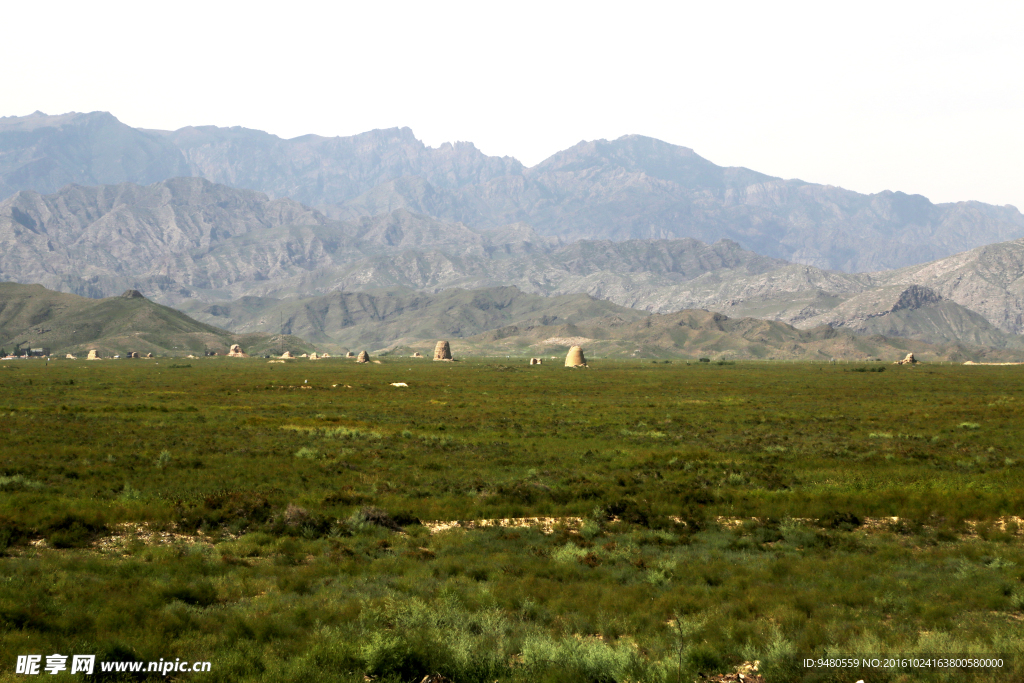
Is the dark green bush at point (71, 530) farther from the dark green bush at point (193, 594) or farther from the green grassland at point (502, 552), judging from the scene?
the dark green bush at point (193, 594)

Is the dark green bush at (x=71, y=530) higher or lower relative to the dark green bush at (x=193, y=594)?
lower

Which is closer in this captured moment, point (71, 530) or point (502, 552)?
point (71, 530)

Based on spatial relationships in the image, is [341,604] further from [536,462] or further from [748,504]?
[536,462]

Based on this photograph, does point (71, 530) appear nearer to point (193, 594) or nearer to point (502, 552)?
point (193, 594)

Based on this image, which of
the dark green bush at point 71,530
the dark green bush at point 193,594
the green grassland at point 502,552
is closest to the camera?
the green grassland at point 502,552

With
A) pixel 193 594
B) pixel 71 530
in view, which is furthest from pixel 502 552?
pixel 71 530

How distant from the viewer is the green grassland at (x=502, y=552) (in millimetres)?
11523

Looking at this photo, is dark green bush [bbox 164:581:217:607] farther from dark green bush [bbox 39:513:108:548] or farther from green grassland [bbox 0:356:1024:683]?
dark green bush [bbox 39:513:108:548]

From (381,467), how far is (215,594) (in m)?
18.2

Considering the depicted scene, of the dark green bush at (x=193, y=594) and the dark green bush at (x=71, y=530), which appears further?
the dark green bush at (x=71, y=530)

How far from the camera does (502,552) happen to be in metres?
18.7

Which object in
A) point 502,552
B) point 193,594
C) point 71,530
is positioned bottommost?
point 502,552

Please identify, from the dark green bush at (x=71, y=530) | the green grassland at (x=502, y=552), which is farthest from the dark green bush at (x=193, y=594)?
the dark green bush at (x=71, y=530)

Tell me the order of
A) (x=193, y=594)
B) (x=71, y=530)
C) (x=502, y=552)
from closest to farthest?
(x=193, y=594) → (x=71, y=530) → (x=502, y=552)
